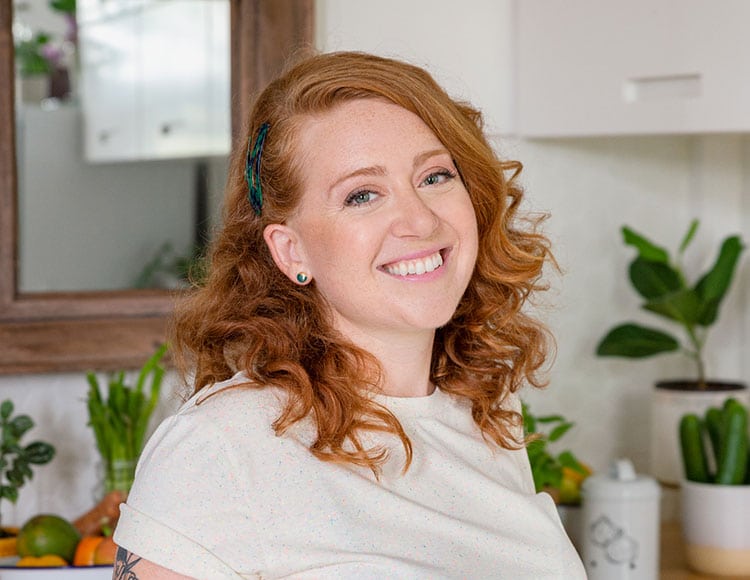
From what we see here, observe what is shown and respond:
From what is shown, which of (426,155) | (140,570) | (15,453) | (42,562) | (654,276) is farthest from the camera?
(654,276)

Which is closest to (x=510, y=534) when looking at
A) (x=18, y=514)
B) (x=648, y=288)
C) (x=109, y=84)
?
(x=18, y=514)

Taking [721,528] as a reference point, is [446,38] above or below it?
above

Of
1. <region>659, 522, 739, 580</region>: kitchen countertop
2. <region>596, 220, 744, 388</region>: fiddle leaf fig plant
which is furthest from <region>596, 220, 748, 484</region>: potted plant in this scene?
<region>659, 522, 739, 580</region>: kitchen countertop

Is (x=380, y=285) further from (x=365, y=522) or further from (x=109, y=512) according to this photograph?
(x=109, y=512)

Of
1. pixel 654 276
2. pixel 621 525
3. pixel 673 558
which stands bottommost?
pixel 673 558

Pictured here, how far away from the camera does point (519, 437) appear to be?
133cm

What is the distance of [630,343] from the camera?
2.06m

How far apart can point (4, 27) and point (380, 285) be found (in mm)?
876

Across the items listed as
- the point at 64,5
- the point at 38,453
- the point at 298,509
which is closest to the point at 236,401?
the point at 298,509

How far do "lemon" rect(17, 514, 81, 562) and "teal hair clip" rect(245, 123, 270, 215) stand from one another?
22.7 inches

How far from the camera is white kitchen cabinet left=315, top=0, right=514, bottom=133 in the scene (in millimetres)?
1799

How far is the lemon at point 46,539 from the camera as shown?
1467mm

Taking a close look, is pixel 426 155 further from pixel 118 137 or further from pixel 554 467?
pixel 118 137

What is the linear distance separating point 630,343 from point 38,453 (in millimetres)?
1055
